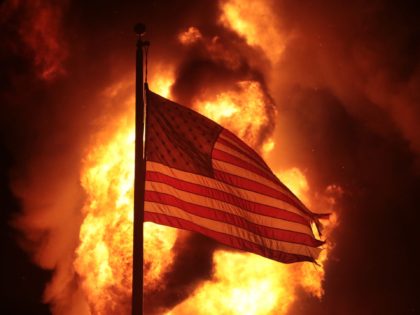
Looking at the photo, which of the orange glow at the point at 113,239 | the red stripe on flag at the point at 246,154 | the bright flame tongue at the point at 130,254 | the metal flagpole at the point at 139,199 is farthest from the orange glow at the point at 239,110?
the metal flagpole at the point at 139,199

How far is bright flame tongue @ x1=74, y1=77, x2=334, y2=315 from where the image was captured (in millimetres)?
13477

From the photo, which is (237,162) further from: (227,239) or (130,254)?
(130,254)

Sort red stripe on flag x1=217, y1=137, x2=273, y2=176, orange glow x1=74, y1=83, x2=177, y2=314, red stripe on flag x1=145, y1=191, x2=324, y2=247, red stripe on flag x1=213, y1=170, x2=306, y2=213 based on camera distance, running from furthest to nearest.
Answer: orange glow x1=74, y1=83, x2=177, y2=314 < red stripe on flag x1=217, y1=137, x2=273, y2=176 < red stripe on flag x1=213, y1=170, x2=306, y2=213 < red stripe on flag x1=145, y1=191, x2=324, y2=247

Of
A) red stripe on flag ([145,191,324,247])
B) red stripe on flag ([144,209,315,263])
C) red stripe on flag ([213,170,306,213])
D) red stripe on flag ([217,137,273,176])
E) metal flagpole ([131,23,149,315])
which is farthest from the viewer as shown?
red stripe on flag ([217,137,273,176])

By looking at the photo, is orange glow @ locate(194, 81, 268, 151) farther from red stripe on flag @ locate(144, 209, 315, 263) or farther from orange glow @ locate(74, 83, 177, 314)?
red stripe on flag @ locate(144, 209, 315, 263)

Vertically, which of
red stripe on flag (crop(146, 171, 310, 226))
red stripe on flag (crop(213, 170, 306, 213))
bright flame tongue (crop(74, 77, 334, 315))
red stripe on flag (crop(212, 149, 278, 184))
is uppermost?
bright flame tongue (crop(74, 77, 334, 315))

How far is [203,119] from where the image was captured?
654cm

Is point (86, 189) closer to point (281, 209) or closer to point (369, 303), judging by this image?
point (281, 209)

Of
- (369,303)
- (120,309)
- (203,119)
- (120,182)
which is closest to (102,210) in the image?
(120,182)

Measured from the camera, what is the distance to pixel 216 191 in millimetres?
6375

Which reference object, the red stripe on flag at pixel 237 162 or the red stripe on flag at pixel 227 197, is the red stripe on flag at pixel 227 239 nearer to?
the red stripe on flag at pixel 227 197

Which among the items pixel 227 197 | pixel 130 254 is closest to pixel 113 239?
pixel 130 254

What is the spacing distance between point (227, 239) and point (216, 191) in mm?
665

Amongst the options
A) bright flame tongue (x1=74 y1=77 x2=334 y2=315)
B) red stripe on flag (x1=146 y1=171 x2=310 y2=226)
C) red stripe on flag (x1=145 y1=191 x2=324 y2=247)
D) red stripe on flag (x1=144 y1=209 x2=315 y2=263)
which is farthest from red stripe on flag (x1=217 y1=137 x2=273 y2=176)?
bright flame tongue (x1=74 y1=77 x2=334 y2=315)
